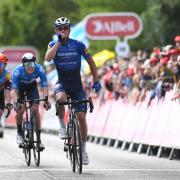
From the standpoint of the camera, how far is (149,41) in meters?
60.2

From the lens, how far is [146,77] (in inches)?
943

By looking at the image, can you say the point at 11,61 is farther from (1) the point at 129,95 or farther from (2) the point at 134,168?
(2) the point at 134,168

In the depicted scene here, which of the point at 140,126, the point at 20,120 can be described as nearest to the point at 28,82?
the point at 20,120

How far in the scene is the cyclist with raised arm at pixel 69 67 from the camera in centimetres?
1467

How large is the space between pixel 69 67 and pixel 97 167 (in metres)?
2.08

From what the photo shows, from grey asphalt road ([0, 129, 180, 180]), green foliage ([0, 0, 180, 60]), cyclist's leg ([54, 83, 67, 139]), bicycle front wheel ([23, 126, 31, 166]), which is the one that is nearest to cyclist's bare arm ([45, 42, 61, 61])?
cyclist's leg ([54, 83, 67, 139])

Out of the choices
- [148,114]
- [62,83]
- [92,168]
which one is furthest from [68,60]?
[148,114]

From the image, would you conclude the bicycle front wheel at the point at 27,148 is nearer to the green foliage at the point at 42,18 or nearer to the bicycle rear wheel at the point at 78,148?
the bicycle rear wheel at the point at 78,148

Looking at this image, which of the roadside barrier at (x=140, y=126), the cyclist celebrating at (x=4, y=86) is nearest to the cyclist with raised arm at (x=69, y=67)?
the cyclist celebrating at (x=4, y=86)

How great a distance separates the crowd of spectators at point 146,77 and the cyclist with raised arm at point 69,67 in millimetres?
4729

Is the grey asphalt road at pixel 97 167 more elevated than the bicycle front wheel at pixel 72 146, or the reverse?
the bicycle front wheel at pixel 72 146

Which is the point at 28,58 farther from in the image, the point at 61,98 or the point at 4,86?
the point at 61,98

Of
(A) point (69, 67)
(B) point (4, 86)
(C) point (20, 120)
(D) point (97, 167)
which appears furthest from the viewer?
(B) point (4, 86)

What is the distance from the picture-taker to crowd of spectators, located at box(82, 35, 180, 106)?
20.8 metres
